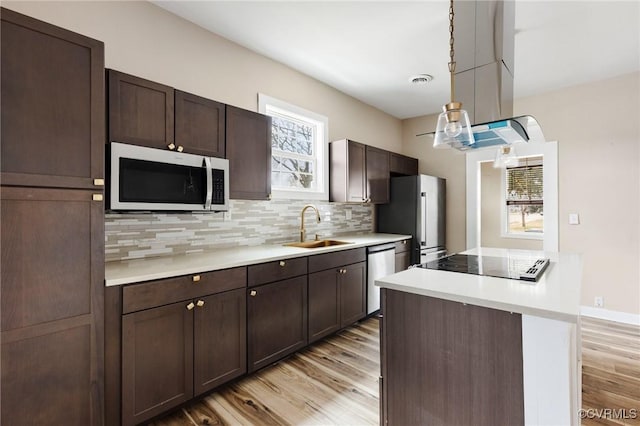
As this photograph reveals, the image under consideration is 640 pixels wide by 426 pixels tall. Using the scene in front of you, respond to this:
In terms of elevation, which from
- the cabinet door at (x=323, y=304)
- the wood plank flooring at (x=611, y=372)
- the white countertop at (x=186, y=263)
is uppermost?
the white countertop at (x=186, y=263)

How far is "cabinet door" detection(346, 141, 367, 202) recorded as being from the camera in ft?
12.1

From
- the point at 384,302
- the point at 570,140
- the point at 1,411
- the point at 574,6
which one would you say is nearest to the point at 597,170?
the point at 570,140

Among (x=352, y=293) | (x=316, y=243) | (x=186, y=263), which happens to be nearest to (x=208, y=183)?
(x=186, y=263)

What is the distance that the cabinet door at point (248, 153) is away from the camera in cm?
251

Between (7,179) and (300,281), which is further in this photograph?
(300,281)

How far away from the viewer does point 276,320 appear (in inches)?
95.0

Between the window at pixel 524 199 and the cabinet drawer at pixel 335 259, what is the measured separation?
3554 mm

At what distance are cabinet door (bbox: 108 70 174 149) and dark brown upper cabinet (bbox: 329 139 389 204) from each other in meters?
2.04

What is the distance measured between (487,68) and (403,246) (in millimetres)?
2341

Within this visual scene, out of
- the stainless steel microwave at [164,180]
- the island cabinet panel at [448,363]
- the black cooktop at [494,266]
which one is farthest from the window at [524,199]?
the stainless steel microwave at [164,180]

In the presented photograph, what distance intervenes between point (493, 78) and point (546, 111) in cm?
255

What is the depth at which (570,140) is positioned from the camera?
3852mm

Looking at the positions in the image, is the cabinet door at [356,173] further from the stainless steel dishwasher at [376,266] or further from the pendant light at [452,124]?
the pendant light at [452,124]

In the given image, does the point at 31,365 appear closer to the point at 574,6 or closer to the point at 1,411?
the point at 1,411
